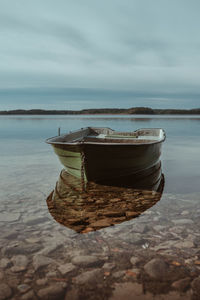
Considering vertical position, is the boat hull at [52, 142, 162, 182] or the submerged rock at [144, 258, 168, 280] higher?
the boat hull at [52, 142, 162, 182]

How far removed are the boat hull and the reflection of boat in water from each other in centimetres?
45

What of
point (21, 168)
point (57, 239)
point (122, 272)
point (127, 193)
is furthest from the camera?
point (21, 168)

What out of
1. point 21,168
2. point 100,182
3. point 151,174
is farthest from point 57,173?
point 151,174

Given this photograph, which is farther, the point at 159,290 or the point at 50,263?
the point at 50,263

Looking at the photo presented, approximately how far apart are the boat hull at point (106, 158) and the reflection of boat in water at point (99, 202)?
0.45m

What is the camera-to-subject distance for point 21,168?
12945 millimetres

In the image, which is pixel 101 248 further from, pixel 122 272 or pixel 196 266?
pixel 196 266

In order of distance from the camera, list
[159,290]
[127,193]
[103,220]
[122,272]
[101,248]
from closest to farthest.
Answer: [159,290] < [122,272] < [101,248] < [103,220] < [127,193]

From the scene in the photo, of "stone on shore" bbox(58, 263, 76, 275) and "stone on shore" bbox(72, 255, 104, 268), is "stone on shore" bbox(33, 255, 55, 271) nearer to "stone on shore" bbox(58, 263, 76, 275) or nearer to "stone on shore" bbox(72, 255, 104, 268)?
"stone on shore" bbox(58, 263, 76, 275)

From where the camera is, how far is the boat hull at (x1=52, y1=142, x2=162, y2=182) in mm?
8570

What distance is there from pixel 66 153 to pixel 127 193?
9.16ft

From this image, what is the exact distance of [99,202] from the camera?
762 cm

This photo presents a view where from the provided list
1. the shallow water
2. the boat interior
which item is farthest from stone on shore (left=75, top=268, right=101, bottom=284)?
the boat interior

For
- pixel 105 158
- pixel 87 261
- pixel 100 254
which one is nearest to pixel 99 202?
pixel 105 158
